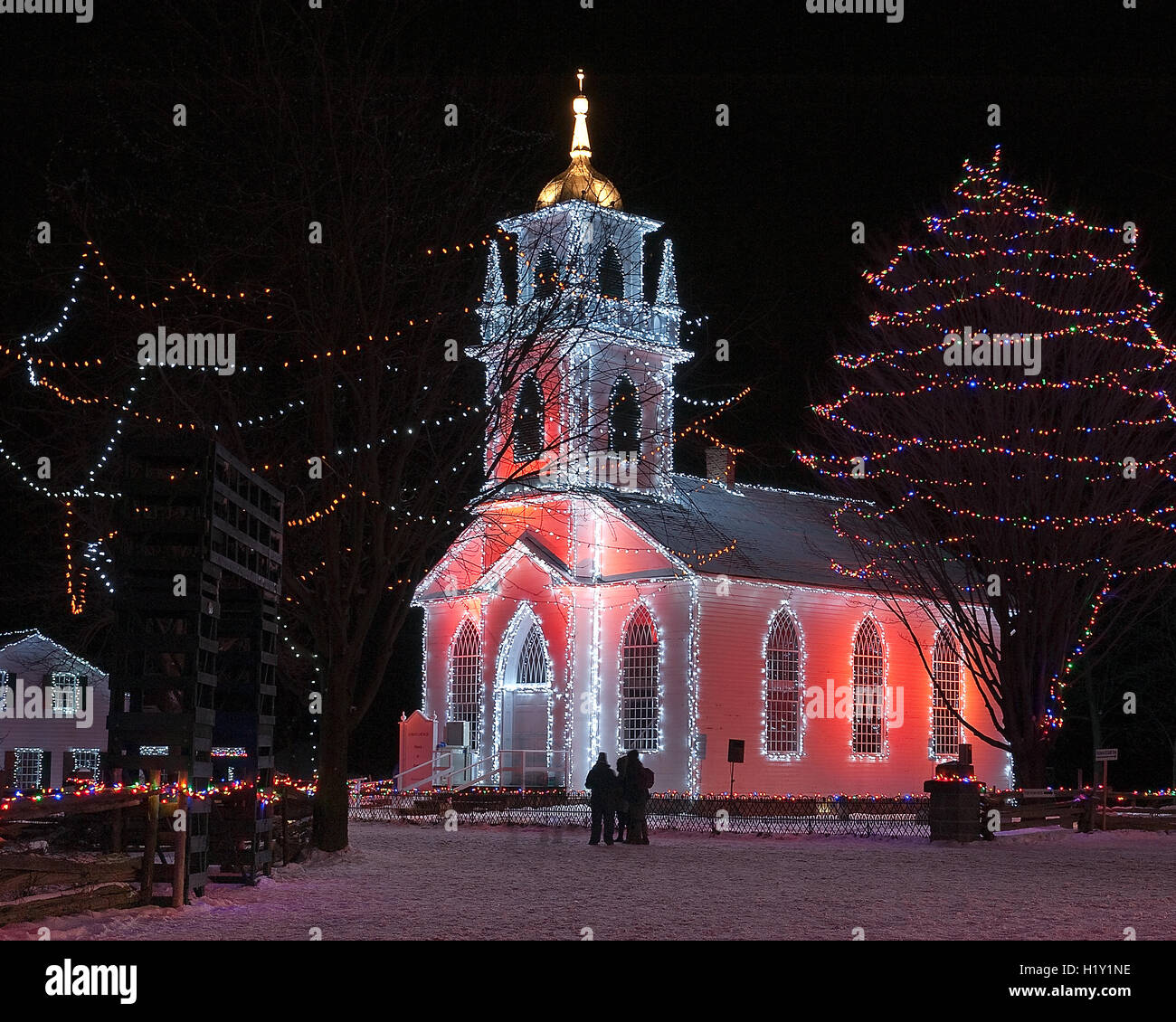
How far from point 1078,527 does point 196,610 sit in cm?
2071

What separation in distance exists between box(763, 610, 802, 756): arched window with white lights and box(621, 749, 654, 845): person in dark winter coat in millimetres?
10581

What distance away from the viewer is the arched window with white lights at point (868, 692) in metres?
40.5

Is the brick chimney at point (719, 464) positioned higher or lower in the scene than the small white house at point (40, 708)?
higher

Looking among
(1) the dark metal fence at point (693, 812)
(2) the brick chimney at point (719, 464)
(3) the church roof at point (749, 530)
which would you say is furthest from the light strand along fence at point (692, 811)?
(2) the brick chimney at point (719, 464)

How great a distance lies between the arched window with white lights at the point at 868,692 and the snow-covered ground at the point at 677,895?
1334 centimetres

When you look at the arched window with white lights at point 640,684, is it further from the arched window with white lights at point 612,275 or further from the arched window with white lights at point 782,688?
the arched window with white lights at point 612,275

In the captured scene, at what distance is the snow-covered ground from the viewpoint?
1406 cm

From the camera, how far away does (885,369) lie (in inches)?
1329

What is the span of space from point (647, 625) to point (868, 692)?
6437mm

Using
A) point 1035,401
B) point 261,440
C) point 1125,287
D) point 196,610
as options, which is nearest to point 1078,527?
point 1035,401

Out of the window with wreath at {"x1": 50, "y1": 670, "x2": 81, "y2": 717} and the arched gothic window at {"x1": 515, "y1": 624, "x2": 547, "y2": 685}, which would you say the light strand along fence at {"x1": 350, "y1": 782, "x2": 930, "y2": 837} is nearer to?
the arched gothic window at {"x1": 515, "y1": 624, "x2": 547, "y2": 685}

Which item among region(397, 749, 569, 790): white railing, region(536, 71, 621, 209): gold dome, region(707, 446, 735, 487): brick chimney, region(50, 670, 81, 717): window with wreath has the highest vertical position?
region(536, 71, 621, 209): gold dome

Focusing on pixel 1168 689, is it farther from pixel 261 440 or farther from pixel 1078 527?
pixel 261 440

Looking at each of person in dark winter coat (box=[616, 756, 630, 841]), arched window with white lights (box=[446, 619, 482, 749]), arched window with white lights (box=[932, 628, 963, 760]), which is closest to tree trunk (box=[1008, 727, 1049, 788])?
arched window with white lights (box=[932, 628, 963, 760])
